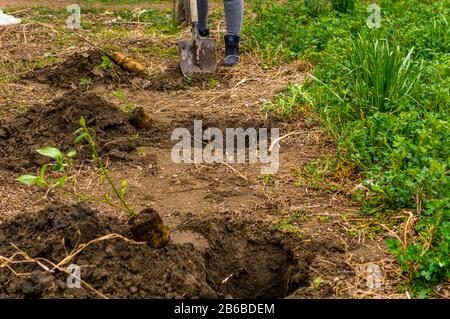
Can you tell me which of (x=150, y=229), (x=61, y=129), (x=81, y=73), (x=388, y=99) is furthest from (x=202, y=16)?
(x=150, y=229)

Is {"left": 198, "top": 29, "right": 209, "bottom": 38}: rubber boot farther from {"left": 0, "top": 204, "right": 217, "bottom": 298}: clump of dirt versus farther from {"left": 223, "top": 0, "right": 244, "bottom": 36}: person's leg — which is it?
{"left": 0, "top": 204, "right": 217, "bottom": 298}: clump of dirt

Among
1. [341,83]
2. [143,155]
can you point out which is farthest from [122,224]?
[341,83]

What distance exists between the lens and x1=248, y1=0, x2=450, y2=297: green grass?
12.2 ft

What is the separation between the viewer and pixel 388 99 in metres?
4.91

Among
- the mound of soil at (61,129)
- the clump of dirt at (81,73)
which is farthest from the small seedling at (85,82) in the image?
the mound of soil at (61,129)

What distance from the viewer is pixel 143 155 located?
194 inches

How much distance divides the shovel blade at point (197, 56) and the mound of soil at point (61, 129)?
4.05ft

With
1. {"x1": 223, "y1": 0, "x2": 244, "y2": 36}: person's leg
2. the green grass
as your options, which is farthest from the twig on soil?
{"x1": 223, "y1": 0, "x2": 244, "y2": 36}: person's leg

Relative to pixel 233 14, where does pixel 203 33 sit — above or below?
below

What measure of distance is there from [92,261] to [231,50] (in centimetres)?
380

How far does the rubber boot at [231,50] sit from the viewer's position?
6.72 m

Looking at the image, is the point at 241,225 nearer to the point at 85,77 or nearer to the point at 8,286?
the point at 8,286

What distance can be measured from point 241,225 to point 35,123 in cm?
194

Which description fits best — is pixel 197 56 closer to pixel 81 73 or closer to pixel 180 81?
pixel 180 81
